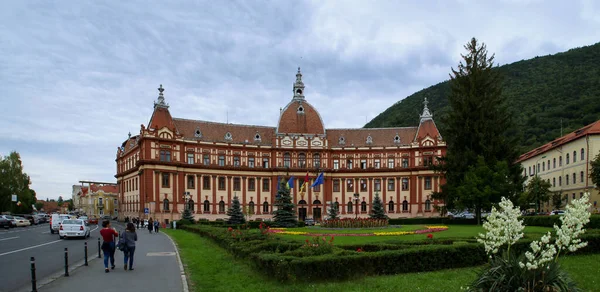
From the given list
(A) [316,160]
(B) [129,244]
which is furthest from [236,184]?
(B) [129,244]

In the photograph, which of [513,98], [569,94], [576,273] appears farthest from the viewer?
[513,98]

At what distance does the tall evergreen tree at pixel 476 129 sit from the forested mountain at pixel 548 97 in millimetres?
38819

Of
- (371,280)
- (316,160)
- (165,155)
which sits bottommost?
(371,280)

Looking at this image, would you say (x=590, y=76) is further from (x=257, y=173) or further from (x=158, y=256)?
(x=158, y=256)

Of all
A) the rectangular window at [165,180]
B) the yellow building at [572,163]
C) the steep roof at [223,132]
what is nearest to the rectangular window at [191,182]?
the rectangular window at [165,180]

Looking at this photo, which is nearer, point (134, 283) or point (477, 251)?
point (134, 283)

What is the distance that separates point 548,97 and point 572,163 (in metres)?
43.9

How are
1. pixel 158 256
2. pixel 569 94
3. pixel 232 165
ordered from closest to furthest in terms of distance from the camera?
pixel 158 256
pixel 232 165
pixel 569 94

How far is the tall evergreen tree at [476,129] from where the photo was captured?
47500 mm

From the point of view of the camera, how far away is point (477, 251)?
1617cm

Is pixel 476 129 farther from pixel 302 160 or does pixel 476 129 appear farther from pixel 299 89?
pixel 299 89

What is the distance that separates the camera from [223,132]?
7475cm

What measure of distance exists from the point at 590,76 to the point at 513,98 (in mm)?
16056

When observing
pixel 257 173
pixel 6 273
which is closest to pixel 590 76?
pixel 257 173
